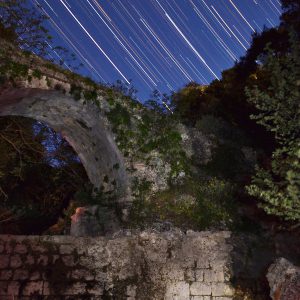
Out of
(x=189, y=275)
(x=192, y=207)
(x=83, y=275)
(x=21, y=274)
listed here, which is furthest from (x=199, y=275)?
(x=21, y=274)

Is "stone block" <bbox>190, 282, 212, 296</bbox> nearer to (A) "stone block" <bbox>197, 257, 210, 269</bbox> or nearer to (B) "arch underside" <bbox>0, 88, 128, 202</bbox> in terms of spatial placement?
(A) "stone block" <bbox>197, 257, 210, 269</bbox>

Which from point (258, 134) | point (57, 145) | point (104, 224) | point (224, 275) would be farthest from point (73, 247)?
point (57, 145)

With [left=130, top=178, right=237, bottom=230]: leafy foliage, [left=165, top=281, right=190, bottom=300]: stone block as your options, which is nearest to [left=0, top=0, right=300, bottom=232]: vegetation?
[left=130, top=178, right=237, bottom=230]: leafy foliage

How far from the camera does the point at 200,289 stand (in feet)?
25.0

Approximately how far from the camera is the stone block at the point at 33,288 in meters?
7.04

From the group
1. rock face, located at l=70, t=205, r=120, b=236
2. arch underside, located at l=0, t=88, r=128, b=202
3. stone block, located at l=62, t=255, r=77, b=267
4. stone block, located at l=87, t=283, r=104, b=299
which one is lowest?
stone block, located at l=87, t=283, r=104, b=299

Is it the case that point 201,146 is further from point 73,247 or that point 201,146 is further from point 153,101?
point 73,247

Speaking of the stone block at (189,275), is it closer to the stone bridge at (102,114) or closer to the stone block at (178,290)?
the stone block at (178,290)

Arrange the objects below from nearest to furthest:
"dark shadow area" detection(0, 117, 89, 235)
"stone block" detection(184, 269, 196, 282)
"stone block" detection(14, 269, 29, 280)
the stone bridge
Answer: "stone block" detection(14, 269, 29, 280)
"stone block" detection(184, 269, 196, 282)
the stone bridge
"dark shadow area" detection(0, 117, 89, 235)

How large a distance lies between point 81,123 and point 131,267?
4.67 meters

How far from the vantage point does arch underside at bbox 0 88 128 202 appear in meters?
9.86

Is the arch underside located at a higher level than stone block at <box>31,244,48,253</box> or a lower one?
higher

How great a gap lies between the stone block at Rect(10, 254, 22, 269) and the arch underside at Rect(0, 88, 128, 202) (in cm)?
338

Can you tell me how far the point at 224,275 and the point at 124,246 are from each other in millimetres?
2157
